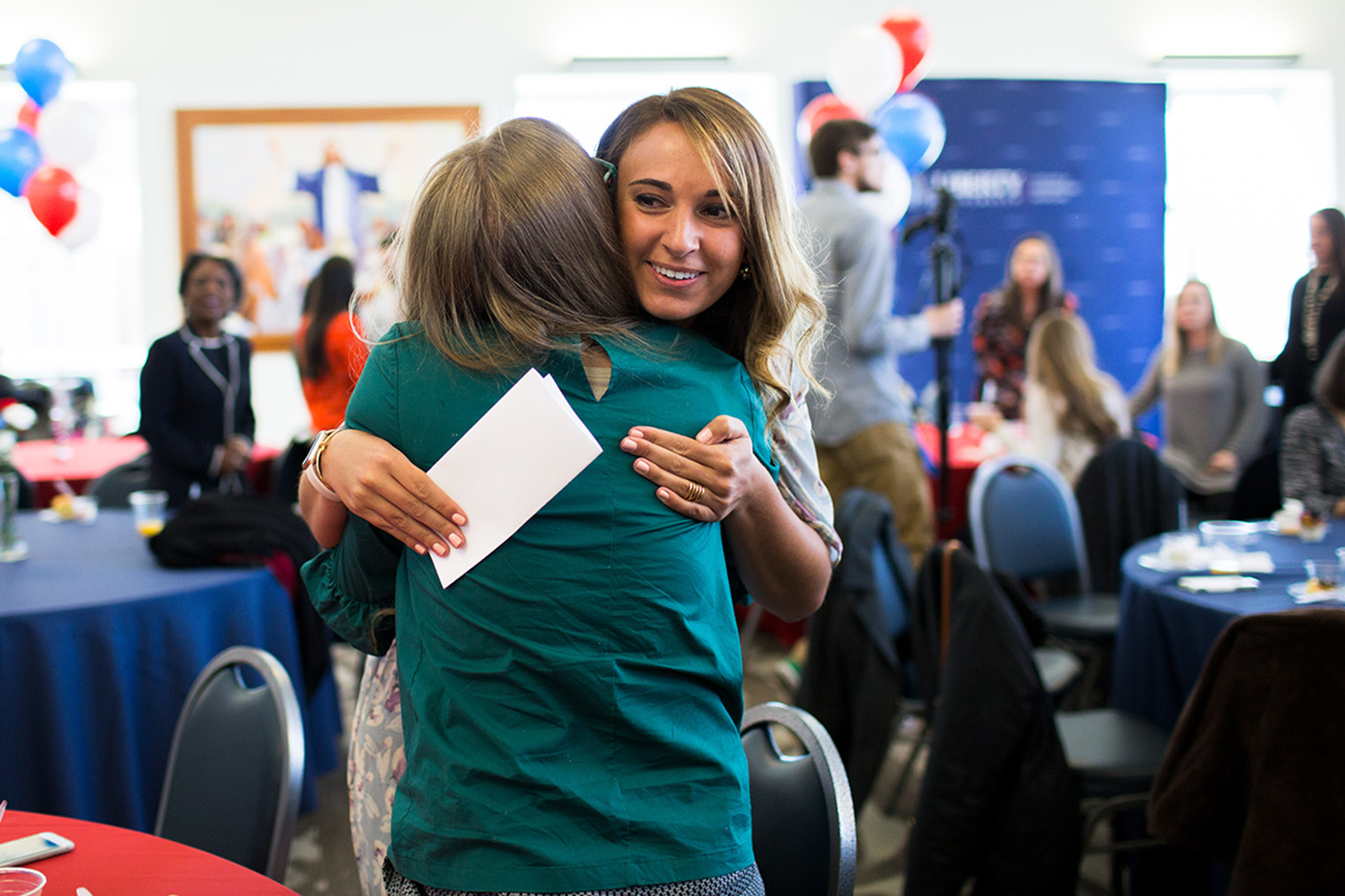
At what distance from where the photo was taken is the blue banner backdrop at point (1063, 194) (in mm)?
6684

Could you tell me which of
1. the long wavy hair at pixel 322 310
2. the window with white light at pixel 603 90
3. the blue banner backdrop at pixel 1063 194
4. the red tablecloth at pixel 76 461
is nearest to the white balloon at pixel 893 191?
the blue banner backdrop at pixel 1063 194

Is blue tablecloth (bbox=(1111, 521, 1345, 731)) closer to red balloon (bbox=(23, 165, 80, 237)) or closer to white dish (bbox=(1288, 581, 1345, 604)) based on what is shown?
white dish (bbox=(1288, 581, 1345, 604))

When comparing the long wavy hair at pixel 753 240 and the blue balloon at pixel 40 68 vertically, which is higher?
the blue balloon at pixel 40 68

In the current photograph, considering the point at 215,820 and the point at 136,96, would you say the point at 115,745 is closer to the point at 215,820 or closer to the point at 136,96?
the point at 215,820

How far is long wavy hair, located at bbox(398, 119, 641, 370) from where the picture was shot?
0.91 meters

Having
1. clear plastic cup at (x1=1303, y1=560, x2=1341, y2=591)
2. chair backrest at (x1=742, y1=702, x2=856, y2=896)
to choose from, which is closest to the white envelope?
chair backrest at (x1=742, y1=702, x2=856, y2=896)

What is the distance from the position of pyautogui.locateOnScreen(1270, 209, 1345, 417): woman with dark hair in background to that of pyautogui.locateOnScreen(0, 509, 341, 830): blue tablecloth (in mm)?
4810

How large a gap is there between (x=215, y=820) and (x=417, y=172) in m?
5.57

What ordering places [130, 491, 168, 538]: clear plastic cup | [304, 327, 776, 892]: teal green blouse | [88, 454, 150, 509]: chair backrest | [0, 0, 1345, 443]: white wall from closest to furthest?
[304, 327, 776, 892]: teal green blouse, [130, 491, 168, 538]: clear plastic cup, [88, 454, 150, 509]: chair backrest, [0, 0, 1345, 443]: white wall

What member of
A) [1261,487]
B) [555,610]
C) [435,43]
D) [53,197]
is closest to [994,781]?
[555,610]

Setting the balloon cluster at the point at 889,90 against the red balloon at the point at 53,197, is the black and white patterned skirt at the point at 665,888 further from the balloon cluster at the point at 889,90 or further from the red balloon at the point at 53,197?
the red balloon at the point at 53,197

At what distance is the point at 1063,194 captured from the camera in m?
6.84

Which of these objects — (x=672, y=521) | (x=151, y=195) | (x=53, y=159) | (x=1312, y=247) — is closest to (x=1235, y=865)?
(x=672, y=521)

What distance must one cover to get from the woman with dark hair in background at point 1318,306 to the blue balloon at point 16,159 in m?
6.14
